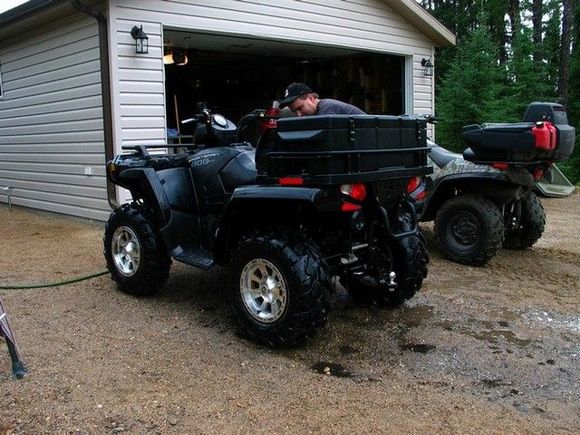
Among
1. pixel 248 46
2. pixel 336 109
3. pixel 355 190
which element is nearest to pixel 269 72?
pixel 248 46

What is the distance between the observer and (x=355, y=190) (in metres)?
3.55

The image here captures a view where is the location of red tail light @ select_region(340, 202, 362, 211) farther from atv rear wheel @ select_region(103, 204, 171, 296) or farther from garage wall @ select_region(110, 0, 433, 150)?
garage wall @ select_region(110, 0, 433, 150)

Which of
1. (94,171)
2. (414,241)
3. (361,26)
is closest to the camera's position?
(414,241)

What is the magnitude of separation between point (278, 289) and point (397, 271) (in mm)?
988

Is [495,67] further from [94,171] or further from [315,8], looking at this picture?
[94,171]

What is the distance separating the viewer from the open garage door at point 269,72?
1184 centimetres

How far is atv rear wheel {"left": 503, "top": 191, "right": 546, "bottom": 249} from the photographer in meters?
6.61

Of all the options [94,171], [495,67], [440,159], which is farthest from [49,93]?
[495,67]

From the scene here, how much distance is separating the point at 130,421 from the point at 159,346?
40.2 inches

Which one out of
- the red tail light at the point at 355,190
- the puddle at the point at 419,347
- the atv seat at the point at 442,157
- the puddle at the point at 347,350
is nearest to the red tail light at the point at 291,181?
the red tail light at the point at 355,190

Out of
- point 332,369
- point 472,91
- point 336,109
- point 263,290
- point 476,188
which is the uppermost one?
point 472,91

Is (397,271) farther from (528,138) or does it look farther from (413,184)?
(528,138)

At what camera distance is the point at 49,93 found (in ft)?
31.2

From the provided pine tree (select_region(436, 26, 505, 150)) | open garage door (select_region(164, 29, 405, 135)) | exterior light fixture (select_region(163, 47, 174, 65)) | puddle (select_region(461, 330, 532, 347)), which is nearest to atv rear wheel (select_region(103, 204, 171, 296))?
puddle (select_region(461, 330, 532, 347))
